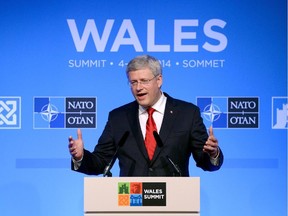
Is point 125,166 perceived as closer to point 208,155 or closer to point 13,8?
point 208,155

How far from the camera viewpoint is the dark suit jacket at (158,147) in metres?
2.62

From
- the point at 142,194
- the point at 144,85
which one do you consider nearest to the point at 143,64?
the point at 144,85

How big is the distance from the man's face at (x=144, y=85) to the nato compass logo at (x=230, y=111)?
49.3 inches

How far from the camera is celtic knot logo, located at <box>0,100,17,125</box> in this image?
3977 millimetres

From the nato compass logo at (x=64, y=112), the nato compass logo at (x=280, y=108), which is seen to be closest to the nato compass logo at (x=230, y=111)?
the nato compass logo at (x=280, y=108)

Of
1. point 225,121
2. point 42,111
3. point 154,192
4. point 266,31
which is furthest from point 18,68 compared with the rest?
point 154,192

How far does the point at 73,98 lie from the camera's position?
396 centimetres

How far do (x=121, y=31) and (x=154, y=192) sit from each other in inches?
85.0

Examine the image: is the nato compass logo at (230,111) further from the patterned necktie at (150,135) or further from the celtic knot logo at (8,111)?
the celtic knot logo at (8,111)

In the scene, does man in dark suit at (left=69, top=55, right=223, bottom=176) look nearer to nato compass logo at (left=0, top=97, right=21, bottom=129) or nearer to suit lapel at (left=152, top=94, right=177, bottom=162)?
suit lapel at (left=152, top=94, right=177, bottom=162)

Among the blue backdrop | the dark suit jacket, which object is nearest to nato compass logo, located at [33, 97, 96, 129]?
the blue backdrop

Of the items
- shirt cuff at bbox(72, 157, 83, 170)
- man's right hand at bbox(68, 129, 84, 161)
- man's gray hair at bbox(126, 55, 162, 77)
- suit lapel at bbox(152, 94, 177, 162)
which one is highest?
man's gray hair at bbox(126, 55, 162, 77)

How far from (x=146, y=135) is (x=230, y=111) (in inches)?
52.2

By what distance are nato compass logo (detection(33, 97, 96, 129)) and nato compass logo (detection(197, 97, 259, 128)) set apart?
824 millimetres
